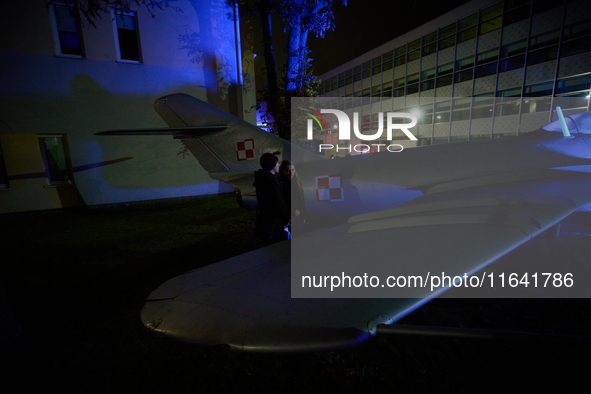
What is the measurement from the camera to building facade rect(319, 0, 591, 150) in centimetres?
1531

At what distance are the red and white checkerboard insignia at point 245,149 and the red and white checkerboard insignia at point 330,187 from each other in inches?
62.7

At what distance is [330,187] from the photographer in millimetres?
4527

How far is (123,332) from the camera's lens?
106 inches

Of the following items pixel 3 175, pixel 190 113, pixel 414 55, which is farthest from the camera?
pixel 414 55

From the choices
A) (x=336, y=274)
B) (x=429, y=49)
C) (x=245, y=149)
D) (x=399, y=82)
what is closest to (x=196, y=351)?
(x=336, y=274)

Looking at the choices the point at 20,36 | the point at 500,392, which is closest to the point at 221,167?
the point at 500,392

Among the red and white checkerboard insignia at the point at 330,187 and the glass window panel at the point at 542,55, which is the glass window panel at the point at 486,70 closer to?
the glass window panel at the point at 542,55

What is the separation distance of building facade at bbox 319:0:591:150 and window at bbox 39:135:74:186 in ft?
86.7

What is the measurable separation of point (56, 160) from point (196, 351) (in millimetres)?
10463

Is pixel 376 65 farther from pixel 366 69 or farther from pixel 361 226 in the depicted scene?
pixel 361 226

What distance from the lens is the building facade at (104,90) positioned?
798 centimetres

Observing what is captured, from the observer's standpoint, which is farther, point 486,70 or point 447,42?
point 447,42

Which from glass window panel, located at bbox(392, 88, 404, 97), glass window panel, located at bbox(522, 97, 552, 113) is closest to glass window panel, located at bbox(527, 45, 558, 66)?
glass window panel, located at bbox(522, 97, 552, 113)

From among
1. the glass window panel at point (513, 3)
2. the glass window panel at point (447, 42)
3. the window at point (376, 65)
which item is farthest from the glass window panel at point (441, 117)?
the window at point (376, 65)
